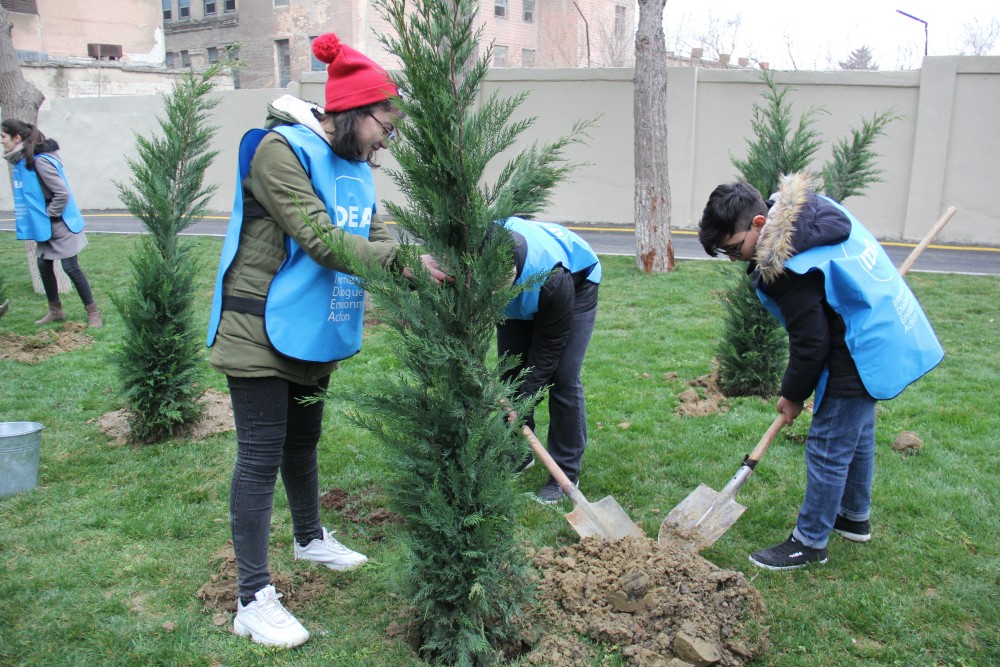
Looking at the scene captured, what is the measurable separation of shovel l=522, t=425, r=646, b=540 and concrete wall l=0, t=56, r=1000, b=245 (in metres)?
9.68

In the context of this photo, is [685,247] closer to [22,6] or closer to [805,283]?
[805,283]

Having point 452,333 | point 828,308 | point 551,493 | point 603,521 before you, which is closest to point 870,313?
point 828,308

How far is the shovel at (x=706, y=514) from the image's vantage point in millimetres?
Answer: 3590

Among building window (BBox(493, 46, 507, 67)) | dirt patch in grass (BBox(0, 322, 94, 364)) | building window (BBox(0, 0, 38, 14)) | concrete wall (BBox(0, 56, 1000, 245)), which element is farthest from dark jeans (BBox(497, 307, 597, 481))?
building window (BBox(493, 46, 507, 67))

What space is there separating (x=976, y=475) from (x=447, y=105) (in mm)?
3781

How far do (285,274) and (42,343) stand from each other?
593 cm

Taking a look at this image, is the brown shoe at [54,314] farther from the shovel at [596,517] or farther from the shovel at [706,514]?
the shovel at [706,514]

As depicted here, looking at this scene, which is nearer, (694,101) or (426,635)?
(426,635)

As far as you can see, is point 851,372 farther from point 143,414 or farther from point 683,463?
point 143,414

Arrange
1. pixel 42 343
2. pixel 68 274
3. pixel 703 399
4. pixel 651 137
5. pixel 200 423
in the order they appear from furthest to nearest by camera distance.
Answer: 1. pixel 651 137
2. pixel 68 274
3. pixel 42 343
4. pixel 703 399
5. pixel 200 423

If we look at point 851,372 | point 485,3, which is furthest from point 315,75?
point 485,3

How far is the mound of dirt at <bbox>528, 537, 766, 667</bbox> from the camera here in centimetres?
281

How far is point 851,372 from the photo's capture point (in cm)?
320

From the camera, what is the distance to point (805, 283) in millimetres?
3094
